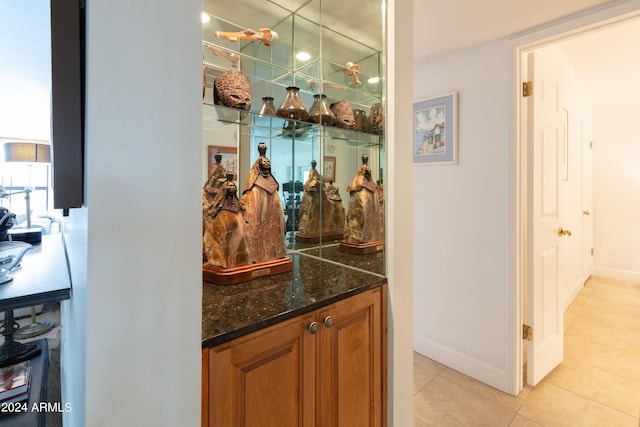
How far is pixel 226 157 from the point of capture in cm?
119

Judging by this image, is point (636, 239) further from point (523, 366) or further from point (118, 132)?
point (118, 132)

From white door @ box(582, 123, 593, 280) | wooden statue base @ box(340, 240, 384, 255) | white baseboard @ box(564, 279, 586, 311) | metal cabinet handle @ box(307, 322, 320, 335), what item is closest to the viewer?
metal cabinet handle @ box(307, 322, 320, 335)

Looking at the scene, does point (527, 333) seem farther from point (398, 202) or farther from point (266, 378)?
point (266, 378)

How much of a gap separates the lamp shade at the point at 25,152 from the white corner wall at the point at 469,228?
3248mm

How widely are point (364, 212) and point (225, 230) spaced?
2.21 ft

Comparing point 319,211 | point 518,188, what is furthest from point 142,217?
point 518,188

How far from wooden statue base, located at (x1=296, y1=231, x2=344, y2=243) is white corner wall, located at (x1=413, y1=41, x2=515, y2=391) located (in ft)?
3.86

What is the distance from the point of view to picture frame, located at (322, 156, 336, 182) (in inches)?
56.0

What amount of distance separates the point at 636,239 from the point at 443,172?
3.66 metres

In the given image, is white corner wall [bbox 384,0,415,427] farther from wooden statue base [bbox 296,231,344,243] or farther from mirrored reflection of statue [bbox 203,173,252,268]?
mirrored reflection of statue [bbox 203,173,252,268]

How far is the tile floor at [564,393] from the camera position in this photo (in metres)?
1.72

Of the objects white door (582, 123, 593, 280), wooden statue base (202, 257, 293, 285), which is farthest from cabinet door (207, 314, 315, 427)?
white door (582, 123, 593, 280)

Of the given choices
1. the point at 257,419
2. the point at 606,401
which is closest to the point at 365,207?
the point at 257,419

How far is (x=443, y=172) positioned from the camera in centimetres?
227
